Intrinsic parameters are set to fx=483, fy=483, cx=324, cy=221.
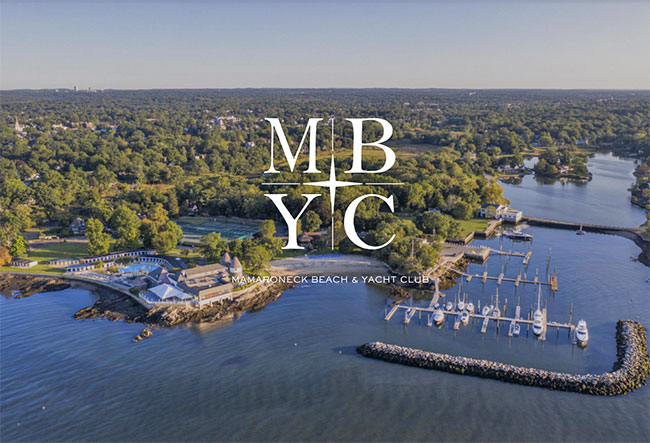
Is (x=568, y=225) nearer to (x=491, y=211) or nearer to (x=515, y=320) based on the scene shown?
(x=491, y=211)

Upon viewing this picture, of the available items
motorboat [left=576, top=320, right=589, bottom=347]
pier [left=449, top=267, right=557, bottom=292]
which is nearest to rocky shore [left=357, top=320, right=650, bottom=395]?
motorboat [left=576, top=320, right=589, bottom=347]

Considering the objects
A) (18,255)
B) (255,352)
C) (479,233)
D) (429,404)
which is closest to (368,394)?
(429,404)

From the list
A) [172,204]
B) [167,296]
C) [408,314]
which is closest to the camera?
[408,314]

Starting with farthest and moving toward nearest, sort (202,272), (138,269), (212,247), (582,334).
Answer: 1. (138,269)
2. (212,247)
3. (202,272)
4. (582,334)

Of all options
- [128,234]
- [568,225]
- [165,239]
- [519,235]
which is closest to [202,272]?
[165,239]

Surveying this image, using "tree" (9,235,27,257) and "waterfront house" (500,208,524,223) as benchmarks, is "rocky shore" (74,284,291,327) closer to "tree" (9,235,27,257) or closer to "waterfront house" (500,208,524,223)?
"tree" (9,235,27,257)

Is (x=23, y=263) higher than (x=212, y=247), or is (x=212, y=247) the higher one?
(x=212, y=247)

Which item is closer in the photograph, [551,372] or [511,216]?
[551,372]
